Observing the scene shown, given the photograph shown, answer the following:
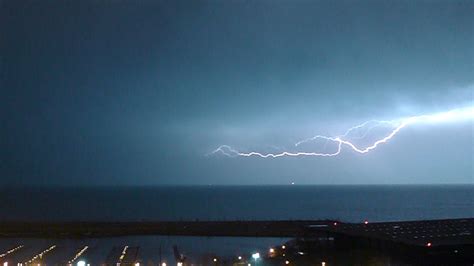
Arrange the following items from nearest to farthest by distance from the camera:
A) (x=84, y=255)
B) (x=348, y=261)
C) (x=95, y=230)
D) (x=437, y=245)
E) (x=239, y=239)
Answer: (x=437, y=245)
(x=348, y=261)
(x=84, y=255)
(x=239, y=239)
(x=95, y=230)

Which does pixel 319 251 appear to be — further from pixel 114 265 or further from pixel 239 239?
pixel 239 239

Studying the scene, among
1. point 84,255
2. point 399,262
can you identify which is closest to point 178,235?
point 84,255

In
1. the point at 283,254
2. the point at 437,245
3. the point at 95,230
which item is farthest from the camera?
the point at 95,230

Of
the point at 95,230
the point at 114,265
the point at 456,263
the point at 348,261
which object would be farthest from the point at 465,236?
the point at 95,230

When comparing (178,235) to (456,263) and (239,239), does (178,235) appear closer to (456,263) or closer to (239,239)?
(239,239)

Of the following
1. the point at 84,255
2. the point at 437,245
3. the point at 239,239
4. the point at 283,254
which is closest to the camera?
the point at 437,245

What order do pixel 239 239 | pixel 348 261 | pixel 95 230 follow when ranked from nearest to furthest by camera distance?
1. pixel 348 261
2. pixel 239 239
3. pixel 95 230

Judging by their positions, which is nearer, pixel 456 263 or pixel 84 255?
pixel 456 263

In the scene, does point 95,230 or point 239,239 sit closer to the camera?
point 239,239
